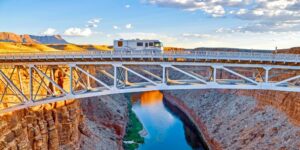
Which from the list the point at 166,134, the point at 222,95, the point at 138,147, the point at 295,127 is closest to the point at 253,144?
the point at 295,127

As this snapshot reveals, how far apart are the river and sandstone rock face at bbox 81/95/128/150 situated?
15.8 feet

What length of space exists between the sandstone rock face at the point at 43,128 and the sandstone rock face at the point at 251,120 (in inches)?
818

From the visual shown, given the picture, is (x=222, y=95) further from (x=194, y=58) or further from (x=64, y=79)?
(x=194, y=58)

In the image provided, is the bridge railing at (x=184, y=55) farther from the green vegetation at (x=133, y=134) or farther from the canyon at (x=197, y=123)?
the green vegetation at (x=133, y=134)

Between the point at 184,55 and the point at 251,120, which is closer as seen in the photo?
the point at 184,55

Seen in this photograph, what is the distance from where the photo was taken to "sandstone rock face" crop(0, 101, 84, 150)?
32.6 m

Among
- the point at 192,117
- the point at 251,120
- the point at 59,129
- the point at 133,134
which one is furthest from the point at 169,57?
the point at 192,117

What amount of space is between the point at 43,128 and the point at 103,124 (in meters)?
19.4

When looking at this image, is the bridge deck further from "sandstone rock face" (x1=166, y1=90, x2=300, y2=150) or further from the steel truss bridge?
"sandstone rock face" (x1=166, y1=90, x2=300, y2=150)

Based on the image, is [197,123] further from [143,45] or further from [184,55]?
[184,55]

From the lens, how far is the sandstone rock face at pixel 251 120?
144 ft

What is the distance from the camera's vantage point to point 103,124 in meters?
56.3

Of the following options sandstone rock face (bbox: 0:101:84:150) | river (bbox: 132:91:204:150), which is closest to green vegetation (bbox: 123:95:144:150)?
river (bbox: 132:91:204:150)

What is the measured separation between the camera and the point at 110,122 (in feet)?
191
